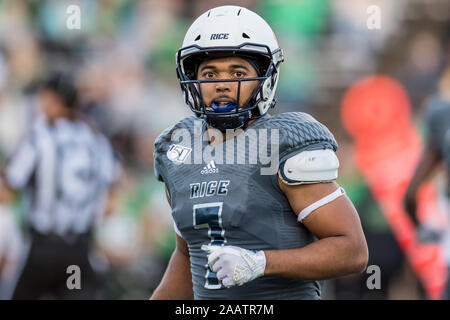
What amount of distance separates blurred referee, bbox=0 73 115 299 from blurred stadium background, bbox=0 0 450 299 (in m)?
0.10

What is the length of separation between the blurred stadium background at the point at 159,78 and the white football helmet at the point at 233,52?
3708 mm

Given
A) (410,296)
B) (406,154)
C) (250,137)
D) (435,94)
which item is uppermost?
(435,94)

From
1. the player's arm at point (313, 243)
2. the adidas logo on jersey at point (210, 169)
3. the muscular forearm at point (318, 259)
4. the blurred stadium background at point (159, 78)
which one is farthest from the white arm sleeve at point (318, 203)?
the blurred stadium background at point (159, 78)

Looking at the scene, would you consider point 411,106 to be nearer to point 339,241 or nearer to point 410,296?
point 410,296

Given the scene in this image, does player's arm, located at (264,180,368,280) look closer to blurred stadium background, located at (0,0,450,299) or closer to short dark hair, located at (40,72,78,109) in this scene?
blurred stadium background, located at (0,0,450,299)

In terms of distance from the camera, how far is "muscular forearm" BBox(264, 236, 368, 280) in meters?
2.38

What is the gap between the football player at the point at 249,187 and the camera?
2.41 metres

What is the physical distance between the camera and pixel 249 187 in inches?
99.1

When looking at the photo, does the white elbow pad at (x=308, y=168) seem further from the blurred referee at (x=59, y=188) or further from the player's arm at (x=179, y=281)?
the blurred referee at (x=59, y=188)

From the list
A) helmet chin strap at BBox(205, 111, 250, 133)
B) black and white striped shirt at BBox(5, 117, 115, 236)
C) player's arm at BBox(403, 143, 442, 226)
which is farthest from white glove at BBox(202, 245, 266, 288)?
black and white striped shirt at BBox(5, 117, 115, 236)

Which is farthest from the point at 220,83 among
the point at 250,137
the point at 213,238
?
the point at 213,238

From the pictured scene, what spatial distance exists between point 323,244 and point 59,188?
14.5ft

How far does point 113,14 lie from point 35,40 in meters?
0.69

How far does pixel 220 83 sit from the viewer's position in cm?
268
